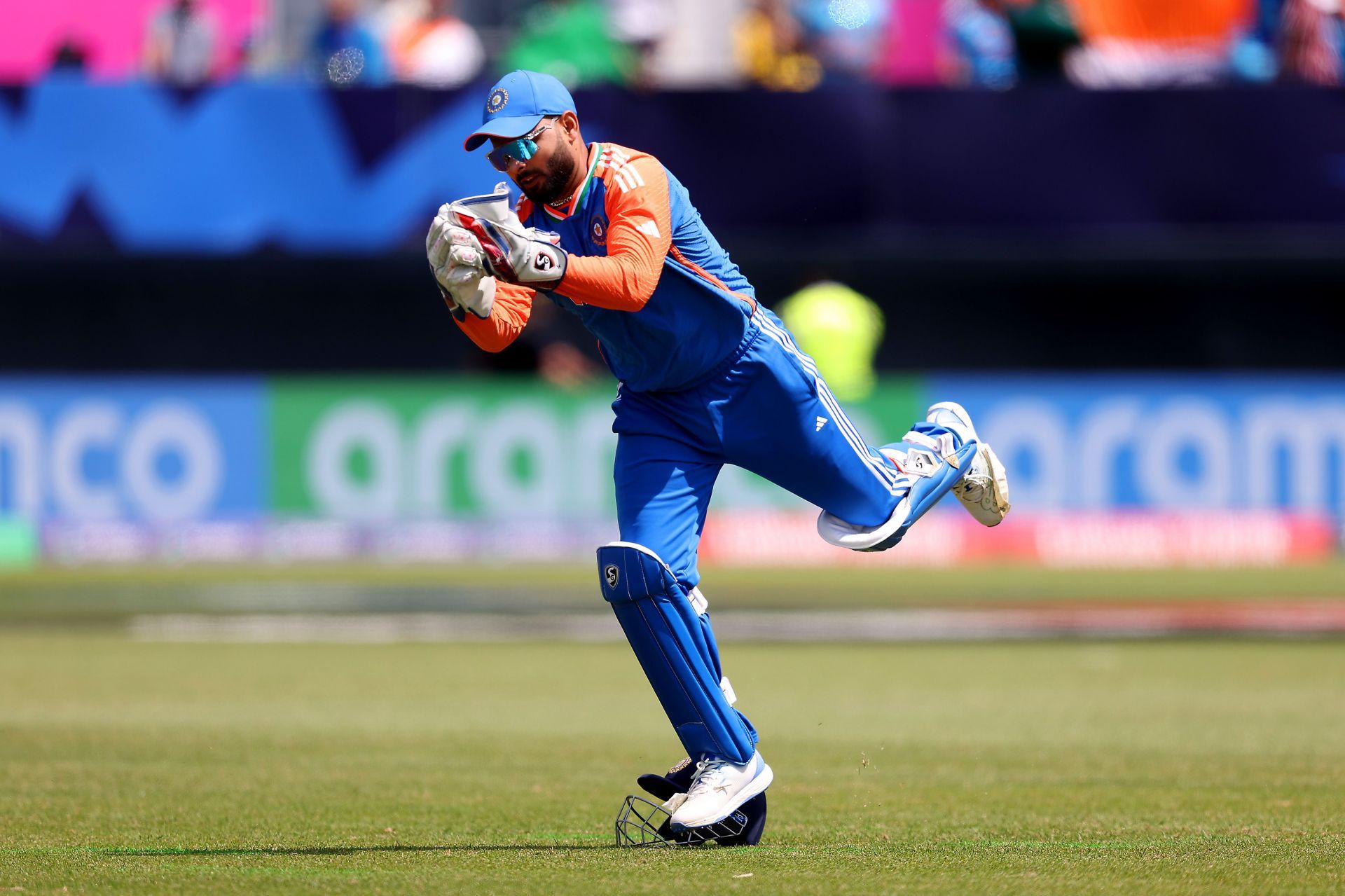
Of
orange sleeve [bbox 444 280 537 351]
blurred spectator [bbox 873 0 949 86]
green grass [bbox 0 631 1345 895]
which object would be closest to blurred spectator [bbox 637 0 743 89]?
blurred spectator [bbox 873 0 949 86]

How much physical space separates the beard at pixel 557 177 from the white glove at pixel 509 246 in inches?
10.6

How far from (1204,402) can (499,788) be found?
10.3m

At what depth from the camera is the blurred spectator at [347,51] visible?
16.9 m

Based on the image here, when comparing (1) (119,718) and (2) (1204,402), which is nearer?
(1) (119,718)

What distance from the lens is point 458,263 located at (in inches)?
210

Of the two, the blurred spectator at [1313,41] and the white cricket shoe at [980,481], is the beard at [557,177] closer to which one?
the white cricket shoe at [980,481]

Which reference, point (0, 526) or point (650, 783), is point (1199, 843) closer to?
point (650, 783)

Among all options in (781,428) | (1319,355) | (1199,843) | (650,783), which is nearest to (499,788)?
(650,783)

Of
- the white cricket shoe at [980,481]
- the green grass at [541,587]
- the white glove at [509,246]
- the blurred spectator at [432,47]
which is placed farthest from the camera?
the blurred spectator at [432,47]

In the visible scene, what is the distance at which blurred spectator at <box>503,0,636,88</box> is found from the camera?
57.7 ft

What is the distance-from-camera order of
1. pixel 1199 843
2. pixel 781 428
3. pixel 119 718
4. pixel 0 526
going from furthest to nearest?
1. pixel 0 526
2. pixel 119 718
3. pixel 781 428
4. pixel 1199 843

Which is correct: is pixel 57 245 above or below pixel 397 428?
above

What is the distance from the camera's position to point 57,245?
16250 millimetres

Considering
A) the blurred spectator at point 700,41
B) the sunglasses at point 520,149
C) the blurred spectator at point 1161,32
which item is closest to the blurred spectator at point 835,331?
the blurred spectator at point 1161,32
